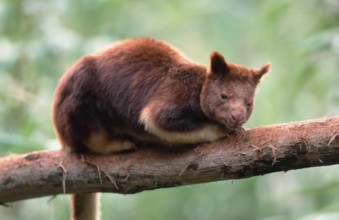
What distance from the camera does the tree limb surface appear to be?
130 inches

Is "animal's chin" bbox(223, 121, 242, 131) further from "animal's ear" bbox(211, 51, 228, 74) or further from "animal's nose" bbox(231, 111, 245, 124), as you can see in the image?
"animal's ear" bbox(211, 51, 228, 74)

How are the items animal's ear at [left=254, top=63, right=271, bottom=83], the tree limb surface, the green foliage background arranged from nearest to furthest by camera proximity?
1. the tree limb surface
2. animal's ear at [left=254, top=63, right=271, bottom=83]
3. the green foliage background

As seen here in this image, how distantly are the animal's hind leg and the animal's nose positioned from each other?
65cm

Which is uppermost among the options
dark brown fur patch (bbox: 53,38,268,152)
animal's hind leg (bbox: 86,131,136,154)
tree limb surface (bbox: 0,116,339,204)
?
dark brown fur patch (bbox: 53,38,268,152)

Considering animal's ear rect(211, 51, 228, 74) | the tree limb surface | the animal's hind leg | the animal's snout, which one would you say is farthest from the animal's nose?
the animal's hind leg

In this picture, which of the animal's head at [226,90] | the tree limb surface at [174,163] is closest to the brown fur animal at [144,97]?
the animal's head at [226,90]

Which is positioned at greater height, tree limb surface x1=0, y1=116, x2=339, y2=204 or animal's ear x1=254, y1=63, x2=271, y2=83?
animal's ear x1=254, y1=63, x2=271, y2=83

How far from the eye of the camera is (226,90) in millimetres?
3773

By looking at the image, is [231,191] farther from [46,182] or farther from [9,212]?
[46,182]

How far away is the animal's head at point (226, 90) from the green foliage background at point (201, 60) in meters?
1.22

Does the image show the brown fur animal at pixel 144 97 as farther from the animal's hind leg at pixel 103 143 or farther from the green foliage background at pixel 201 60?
the green foliage background at pixel 201 60

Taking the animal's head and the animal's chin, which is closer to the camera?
the animal's chin

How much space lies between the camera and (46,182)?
3838mm

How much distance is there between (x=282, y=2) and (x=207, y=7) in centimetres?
398
